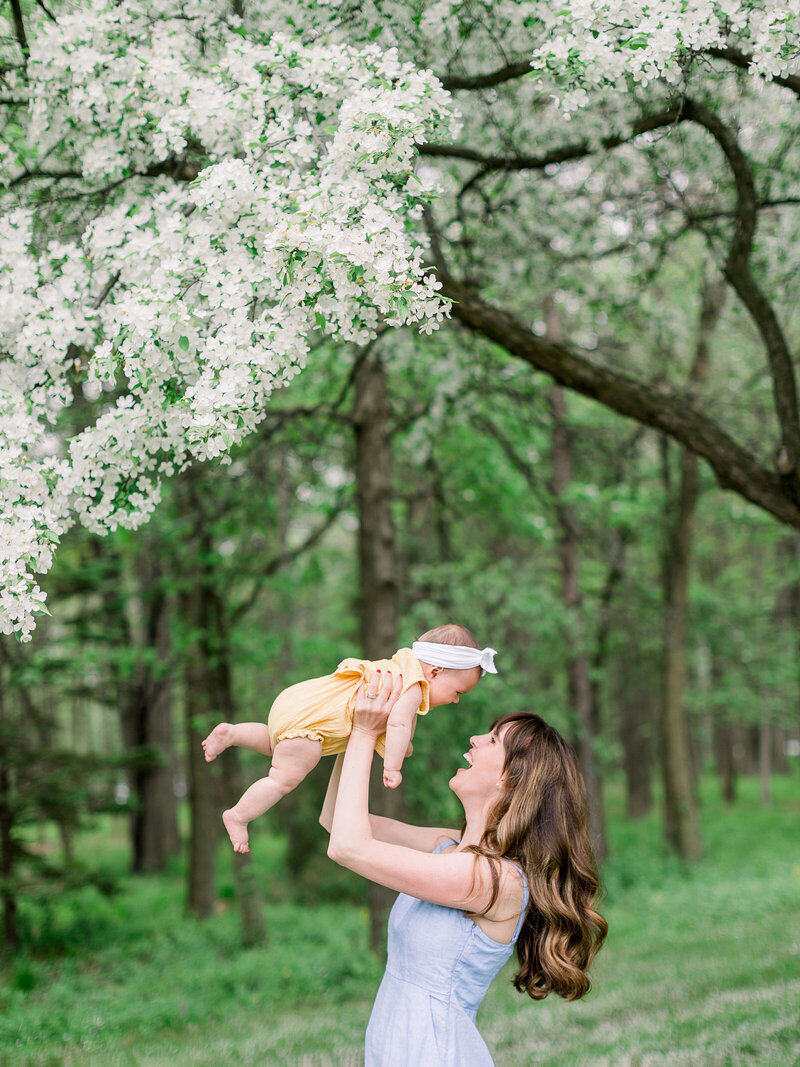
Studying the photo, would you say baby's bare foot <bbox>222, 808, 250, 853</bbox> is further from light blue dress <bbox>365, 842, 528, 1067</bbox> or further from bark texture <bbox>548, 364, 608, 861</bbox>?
bark texture <bbox>548, 364, 608, 861</bbox>

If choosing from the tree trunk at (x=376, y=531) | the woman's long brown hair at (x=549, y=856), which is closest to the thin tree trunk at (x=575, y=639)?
the tree trunk at (x=376, y=531)

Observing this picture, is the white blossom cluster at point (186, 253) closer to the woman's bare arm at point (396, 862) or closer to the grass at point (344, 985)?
the woman's bare arm at point (396, 862)

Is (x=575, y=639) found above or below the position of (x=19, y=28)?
below

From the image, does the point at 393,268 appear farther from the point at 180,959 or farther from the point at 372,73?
the point at 180,959

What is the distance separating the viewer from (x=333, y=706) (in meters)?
2.81

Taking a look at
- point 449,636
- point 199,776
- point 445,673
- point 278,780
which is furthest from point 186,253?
point 199,776

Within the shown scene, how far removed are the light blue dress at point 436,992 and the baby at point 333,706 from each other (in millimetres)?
548

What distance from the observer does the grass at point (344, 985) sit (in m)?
5.27

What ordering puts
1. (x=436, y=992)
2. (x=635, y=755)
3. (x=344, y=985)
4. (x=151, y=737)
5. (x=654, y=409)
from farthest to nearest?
(x=635, y=755), (x=151, y=737), (x=344, y=985), (x=654, y=409), (x=436, y=992)

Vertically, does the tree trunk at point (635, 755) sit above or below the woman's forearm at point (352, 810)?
below

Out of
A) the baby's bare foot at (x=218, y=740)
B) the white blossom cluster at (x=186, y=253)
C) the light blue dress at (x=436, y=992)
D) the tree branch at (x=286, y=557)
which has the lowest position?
the light blue dress at (x=436, y=992)

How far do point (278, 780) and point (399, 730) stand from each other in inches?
19.0

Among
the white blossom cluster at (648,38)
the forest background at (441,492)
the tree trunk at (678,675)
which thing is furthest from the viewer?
the tree trunk at (678,675)

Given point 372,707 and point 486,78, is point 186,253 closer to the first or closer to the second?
point 372,707
